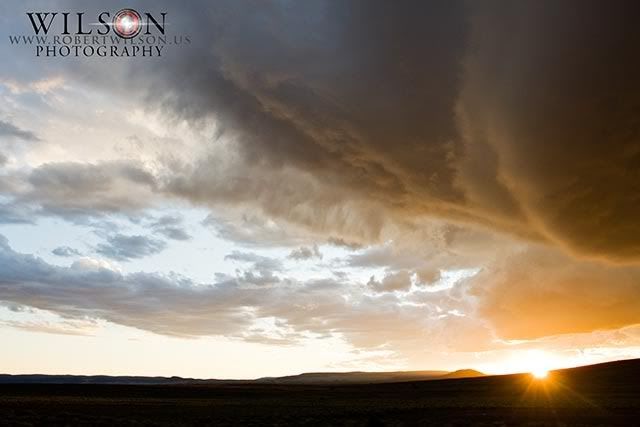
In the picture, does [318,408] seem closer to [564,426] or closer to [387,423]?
[387,423]

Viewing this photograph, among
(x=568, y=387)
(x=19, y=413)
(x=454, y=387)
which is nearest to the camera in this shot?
(x=19, y=413)

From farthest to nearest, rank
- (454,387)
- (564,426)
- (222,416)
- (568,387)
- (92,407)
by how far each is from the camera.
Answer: (454,387)
(568,387)
(92,407)
(222,416)
(564,426)

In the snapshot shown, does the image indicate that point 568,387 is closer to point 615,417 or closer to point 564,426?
point 615,417

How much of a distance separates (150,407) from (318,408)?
18681mm

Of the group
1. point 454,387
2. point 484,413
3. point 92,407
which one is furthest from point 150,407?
point 454,387

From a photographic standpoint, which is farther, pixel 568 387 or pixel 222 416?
pixel 568 387

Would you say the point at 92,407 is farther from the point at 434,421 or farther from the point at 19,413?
the point at 434,421

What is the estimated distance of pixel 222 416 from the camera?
53.4m

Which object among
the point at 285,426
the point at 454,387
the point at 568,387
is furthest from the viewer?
the point at 454,387

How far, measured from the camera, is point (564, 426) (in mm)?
40312

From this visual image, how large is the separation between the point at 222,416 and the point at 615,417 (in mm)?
34082

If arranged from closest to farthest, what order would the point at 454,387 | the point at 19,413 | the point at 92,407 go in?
the point at 19,413 < the point at 92,407 < the point at 454,387

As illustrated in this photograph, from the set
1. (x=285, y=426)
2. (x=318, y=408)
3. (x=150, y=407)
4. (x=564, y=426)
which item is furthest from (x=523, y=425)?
(x=150, y=407)

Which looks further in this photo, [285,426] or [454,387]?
[454,387]
